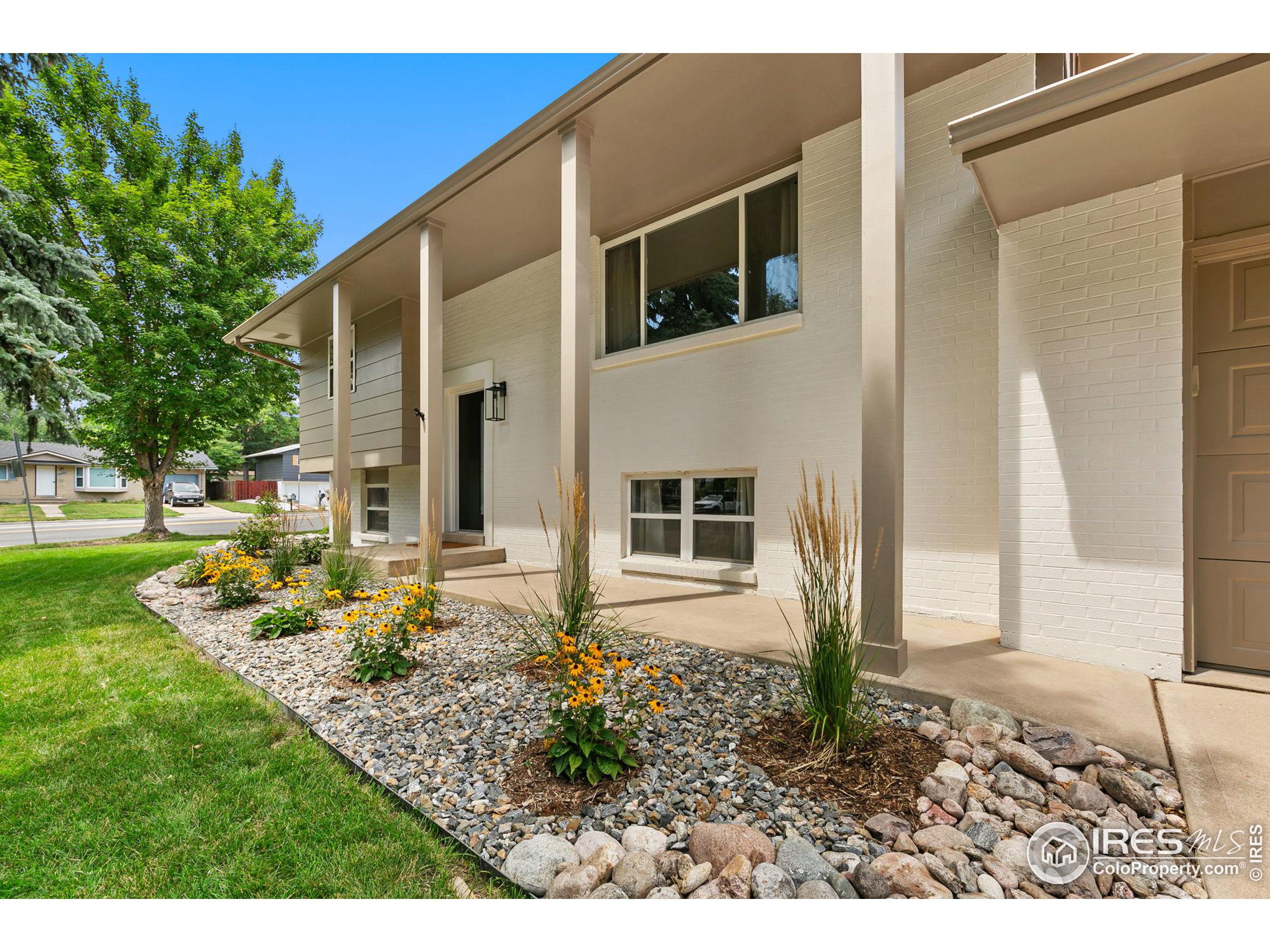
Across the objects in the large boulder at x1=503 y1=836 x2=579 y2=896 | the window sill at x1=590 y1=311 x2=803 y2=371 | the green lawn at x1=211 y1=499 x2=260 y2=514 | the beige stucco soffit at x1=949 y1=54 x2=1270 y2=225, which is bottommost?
the green lawn at x1=211 y1=499 x2=260 y2=514

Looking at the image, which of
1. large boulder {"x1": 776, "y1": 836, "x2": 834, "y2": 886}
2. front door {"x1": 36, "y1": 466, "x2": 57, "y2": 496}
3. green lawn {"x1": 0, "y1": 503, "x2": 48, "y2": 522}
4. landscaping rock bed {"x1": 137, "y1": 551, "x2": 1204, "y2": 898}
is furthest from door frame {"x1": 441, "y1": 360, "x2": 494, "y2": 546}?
front door {"x1": 36, "y1": 466, "x2": 57, "y2": 496}

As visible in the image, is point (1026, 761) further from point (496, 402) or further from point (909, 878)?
point (496, 402)

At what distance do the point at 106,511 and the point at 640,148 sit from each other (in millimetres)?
30408

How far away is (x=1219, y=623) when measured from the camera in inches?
115

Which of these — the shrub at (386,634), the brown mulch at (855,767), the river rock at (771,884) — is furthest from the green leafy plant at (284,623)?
the river rock at (771,884)

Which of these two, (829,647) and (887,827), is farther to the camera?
(829,647)

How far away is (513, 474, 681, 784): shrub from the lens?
2.09m

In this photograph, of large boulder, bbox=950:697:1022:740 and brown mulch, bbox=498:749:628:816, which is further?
large boulder, bbox=950:697:1022:740

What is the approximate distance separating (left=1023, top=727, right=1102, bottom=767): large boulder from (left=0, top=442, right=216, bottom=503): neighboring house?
111 ft

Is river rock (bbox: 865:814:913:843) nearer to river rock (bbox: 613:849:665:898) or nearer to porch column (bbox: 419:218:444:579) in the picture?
river rock (bbox: 613:849:665:898)

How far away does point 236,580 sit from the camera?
206 inches

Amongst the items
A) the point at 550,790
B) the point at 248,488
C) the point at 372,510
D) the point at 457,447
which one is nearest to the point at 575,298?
the point at 550,790

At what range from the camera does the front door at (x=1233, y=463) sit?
2.84m

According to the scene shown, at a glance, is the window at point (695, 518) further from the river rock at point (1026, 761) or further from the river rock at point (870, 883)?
the river rock at point (870, 883)
